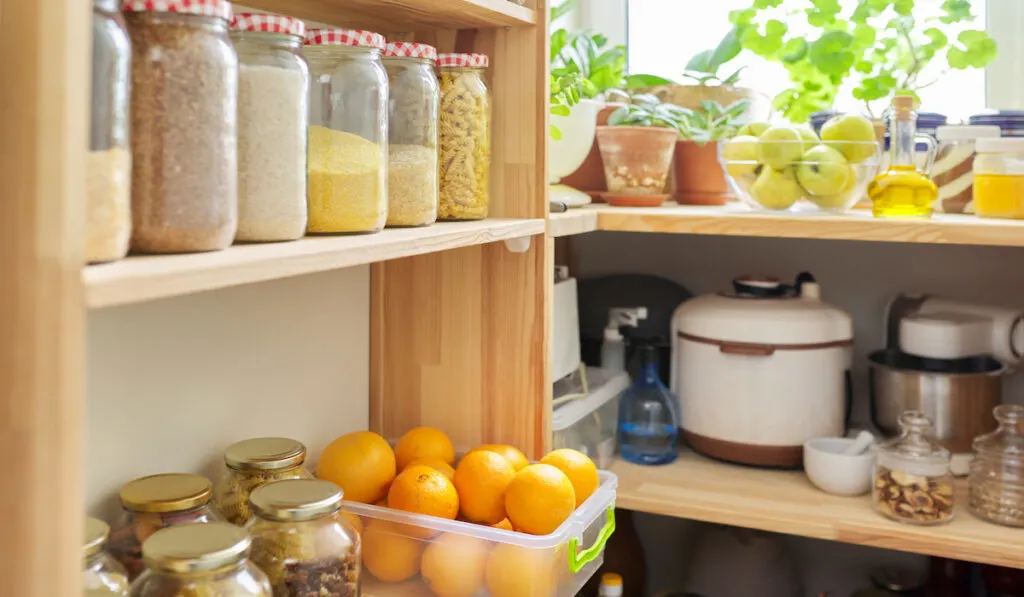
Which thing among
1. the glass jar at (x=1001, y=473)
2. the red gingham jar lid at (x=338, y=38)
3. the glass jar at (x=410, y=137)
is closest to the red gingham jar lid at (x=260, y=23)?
the red gingham jar lid at (x=338, y=38)

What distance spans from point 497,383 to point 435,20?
1.62 ft

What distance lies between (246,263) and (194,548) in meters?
0.24

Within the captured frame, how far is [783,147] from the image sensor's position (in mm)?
1503

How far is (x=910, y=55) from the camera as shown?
180 centimetres

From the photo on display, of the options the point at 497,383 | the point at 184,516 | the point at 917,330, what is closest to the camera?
the point at 184,516

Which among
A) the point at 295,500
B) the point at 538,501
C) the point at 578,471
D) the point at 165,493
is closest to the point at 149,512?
the point at 165,493

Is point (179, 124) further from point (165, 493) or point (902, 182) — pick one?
point (902, 182)

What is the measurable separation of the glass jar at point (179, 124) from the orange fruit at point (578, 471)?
0.61m

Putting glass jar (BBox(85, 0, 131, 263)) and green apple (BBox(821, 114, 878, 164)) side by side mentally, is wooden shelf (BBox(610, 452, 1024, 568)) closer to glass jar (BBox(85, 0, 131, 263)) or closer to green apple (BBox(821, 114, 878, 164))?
green apple (BBox(821, 114, 878, 164))

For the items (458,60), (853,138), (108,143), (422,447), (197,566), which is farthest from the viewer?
(853,138)

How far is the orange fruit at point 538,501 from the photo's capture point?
1.11 metres

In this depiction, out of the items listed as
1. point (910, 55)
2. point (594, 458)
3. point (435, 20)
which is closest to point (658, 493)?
point (594, 458)

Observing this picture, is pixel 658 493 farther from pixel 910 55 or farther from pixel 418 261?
pixel 910 55

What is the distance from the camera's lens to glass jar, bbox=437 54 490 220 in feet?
3.85
